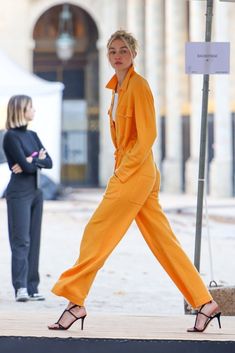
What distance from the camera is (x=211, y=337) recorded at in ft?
20.5

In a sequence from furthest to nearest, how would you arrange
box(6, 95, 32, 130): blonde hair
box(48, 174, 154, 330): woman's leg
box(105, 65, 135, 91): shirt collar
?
box(6, 95, 32, 130): blonde hair
box(105, 65, 135, 91): shirt collar
box(48, 174, 154, 330): woman's leg

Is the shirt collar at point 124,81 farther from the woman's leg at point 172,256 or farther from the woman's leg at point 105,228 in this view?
the woman's leg at point 172,256

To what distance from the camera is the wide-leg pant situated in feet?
20.9

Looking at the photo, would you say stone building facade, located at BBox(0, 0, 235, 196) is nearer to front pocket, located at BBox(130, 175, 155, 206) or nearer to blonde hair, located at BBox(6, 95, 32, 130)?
blonde hair, located at BBox(6, 95, 32, 130)

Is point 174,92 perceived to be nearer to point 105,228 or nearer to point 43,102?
point 43,102

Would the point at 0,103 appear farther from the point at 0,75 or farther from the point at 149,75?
the point at 149,75

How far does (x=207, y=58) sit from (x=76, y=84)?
123 ft

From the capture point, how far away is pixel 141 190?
21.2 feet

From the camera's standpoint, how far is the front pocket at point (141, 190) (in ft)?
21.2

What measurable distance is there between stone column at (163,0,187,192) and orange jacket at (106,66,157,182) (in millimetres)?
29918

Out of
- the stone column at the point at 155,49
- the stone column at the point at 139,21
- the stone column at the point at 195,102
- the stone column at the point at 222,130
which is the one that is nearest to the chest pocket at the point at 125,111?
the stone column at the point at 222,130

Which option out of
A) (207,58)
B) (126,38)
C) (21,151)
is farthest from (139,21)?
(126,38)

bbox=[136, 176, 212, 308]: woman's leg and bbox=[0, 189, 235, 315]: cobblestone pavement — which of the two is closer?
bbox=[136, 176, 212, 308]: woman's leg

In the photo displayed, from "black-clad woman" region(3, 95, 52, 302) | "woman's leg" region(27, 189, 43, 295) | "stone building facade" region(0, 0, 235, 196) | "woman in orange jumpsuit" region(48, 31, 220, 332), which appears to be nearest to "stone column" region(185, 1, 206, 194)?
"stone building facade" region(0, 0, 235, 196)
